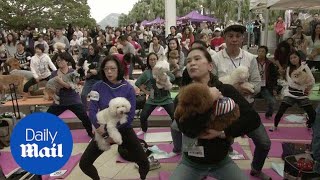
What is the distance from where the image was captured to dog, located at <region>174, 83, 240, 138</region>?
98.5 inches

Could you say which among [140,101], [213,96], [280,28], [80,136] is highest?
[280,28]

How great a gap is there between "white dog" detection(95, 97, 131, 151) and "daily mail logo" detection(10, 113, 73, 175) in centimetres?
105

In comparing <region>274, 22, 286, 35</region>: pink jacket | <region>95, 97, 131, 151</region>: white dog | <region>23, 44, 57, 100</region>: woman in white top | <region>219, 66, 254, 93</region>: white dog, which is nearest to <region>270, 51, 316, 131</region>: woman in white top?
<region>219, 66, 254, 93</region>: white dog

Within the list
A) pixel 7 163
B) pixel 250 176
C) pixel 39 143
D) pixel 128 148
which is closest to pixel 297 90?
pixel 250 176

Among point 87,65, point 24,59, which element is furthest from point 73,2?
point 87,65

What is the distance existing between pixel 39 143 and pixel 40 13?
35.2 m

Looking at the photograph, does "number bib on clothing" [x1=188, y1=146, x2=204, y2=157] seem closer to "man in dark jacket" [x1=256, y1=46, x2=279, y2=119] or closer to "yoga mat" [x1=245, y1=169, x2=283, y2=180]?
"yoga mat" [x1=245, y1=169, x2=283, y2=180]

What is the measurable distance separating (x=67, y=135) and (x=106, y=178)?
231cm

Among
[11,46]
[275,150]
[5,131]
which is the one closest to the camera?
[275,150]

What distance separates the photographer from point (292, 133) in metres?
6.84

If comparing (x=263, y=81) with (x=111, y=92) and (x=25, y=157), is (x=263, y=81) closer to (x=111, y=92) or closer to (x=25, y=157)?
(x=111, y=92)

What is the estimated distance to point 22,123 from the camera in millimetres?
2936

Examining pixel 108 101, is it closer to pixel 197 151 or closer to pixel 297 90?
pixel 197 151

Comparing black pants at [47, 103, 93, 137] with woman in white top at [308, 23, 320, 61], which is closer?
black pants at [47, 103, 93, 137]
